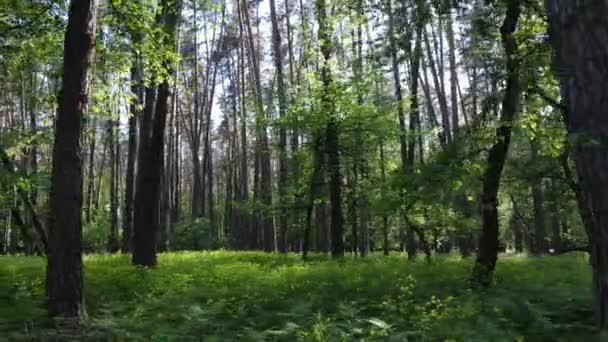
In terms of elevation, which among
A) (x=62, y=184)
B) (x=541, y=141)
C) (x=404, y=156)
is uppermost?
(x=404, y=156)

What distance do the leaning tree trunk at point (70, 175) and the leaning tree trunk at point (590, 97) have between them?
5834 millimetres

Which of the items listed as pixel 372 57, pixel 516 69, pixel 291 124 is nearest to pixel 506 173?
pixel 372 57

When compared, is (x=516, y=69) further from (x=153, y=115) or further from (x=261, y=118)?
(x=261, y=118)

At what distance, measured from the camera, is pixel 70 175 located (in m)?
7.07

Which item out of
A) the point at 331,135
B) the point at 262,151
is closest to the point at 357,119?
the point at 331,135

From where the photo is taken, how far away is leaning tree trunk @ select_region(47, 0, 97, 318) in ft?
22.7

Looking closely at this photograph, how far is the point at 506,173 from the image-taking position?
12.2 m

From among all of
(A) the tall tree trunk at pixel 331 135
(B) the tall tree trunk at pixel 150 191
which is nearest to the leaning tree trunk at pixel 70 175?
(B) the tall tree trunk at pixel 150 191

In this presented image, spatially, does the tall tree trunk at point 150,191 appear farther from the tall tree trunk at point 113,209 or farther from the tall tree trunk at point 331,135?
the tall tree trunk at point 113,209

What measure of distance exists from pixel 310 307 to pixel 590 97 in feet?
16.1

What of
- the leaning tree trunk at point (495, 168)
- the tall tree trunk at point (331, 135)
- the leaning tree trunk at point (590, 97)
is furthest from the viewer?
the tall tree trunk at point (331, 135)

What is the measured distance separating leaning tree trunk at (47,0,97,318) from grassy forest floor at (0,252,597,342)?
40 centimetres

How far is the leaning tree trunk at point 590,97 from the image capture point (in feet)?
12.1

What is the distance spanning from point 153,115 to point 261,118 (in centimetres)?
495
